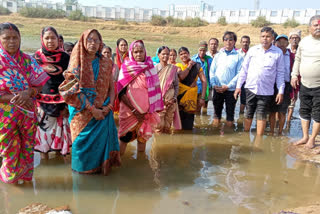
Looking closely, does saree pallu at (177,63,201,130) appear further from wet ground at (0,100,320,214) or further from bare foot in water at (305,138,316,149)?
bare foot in water at (305,138,316,149)

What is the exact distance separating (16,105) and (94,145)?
1.01m

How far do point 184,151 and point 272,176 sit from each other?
1.46 metres

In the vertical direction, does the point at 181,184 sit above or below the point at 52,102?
below

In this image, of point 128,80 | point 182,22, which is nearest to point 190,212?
point 128,80

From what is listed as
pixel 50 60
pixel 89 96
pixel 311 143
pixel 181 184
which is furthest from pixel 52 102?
pixel 311 143

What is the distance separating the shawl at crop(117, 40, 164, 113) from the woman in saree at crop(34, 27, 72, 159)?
31.4 inches

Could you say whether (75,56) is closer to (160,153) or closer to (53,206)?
(53,206)

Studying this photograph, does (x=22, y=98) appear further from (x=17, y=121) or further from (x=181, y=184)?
(x=181, y=184)

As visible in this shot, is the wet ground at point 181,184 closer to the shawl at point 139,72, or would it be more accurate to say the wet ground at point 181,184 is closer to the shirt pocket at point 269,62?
the shawl at point 139,72

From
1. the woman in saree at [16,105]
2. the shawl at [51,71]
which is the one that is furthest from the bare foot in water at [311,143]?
the woman in saree at [16,105]

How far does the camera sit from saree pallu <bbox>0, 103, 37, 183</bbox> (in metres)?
3.15

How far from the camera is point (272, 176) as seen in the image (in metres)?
4.10

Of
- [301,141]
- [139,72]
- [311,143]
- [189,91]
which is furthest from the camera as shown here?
[189,91]

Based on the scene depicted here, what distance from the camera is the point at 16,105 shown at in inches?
123
